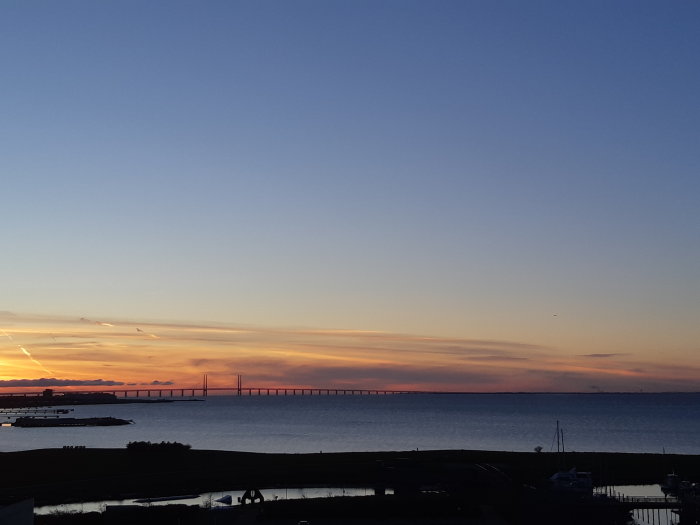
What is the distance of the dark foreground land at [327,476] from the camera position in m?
47.5

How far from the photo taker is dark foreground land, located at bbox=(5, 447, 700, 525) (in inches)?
1869

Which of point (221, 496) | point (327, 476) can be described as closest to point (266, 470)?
point (327, 476)

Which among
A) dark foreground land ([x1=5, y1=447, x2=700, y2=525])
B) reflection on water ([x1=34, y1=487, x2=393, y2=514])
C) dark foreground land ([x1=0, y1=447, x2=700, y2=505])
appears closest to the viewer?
dark foreground land ([x1=5, y1=447, x2=700, y2=525])

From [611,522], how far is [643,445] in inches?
3931

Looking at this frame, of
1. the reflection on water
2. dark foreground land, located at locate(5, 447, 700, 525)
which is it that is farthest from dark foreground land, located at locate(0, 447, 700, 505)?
the reflection on water

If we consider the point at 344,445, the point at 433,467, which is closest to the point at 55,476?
the point at 433,467

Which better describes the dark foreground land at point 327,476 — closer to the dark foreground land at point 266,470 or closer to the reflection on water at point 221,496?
the dark foreground land at point 266,470

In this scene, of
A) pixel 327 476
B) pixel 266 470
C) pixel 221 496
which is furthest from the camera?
pixel 266 470

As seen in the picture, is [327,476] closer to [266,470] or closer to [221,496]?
[266,470]

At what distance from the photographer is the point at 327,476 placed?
66688 mm

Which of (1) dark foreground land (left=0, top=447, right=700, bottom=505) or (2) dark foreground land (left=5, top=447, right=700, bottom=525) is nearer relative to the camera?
(2) dark foreground land (left=5, top=447, right=700, bottom=525)

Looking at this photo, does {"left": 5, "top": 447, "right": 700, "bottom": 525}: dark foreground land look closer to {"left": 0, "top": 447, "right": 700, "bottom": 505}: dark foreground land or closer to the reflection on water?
{"left": 0, "top": 447, "right": 700, "bottom": 505}: dark foreground land

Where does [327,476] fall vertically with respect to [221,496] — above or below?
above

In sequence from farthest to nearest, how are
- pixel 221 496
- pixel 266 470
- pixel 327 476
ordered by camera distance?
pixel 266 470, pixel 327 476, pixel 221 496
